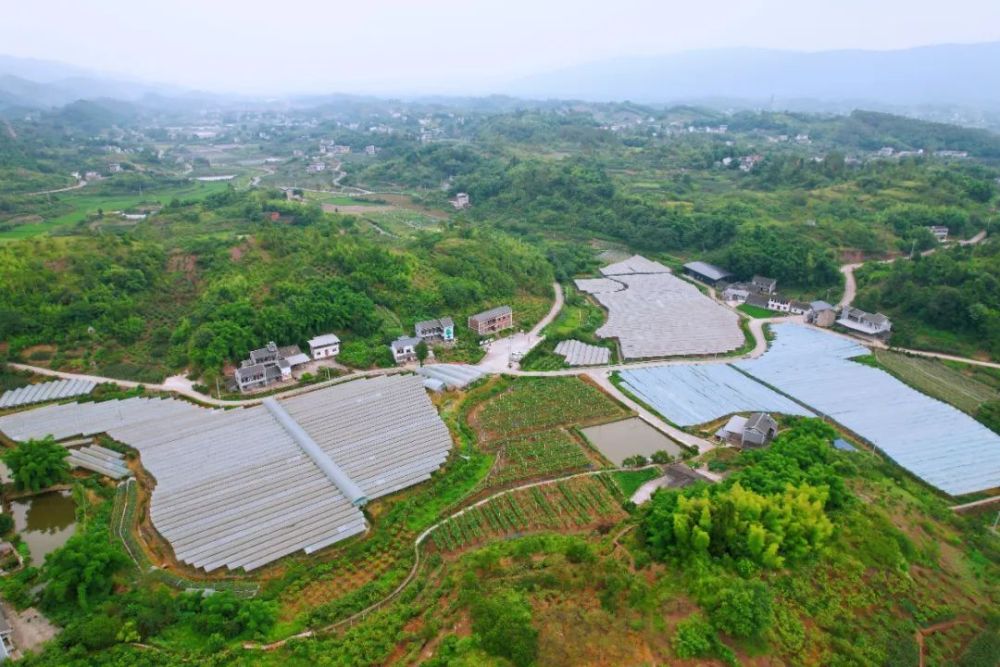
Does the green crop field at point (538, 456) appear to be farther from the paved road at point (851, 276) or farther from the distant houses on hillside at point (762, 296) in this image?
the paved road at point (851, 276)

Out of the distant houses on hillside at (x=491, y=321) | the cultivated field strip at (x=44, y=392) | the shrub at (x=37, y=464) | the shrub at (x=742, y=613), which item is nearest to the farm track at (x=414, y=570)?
the shrub at (x=742, y=613)

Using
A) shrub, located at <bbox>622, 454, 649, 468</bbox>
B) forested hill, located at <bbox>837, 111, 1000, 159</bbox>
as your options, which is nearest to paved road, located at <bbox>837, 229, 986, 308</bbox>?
shrub, located at <bbox>622, 454, 649, 468</bbox>

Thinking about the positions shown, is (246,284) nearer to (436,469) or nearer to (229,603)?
(436,469)

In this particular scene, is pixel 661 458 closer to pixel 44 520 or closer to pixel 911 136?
pixel 44 520

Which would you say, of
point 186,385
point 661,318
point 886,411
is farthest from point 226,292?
point 886,411

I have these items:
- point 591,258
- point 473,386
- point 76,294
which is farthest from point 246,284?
point 591,258

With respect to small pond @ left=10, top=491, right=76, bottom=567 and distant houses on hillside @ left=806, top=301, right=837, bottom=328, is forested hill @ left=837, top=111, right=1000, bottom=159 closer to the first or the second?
distant houses on hillside @ left=806, top=301, right=837, bottom=328
